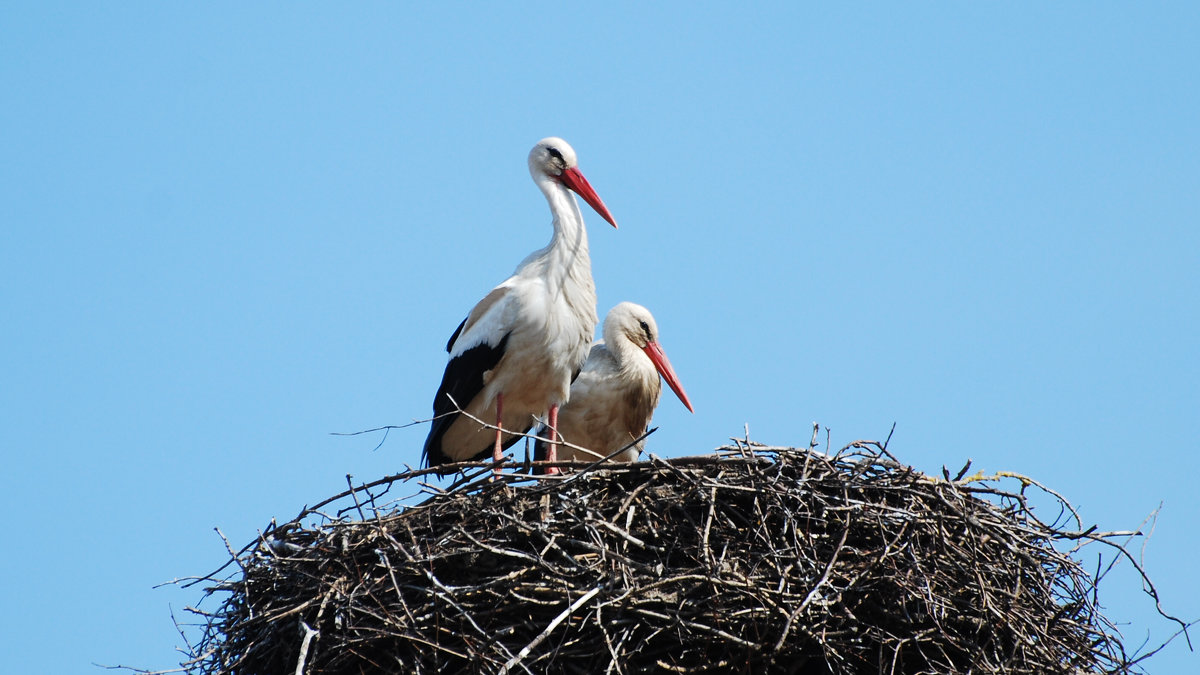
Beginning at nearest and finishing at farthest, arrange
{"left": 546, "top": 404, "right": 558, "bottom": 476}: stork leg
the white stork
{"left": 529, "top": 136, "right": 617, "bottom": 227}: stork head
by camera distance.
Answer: {"left": 546, "top": 404, "right": 558, "bottom": 476}: stork leg, {"left": 529, "top": 136, "right": 617, "bottom": 227}: stork head, the white stork

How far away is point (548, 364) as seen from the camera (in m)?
5.79

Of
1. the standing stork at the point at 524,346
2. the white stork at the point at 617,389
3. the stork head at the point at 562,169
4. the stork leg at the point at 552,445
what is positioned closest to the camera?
the standing stork at the point at 524,346

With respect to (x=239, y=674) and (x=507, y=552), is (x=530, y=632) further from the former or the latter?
(x=239, y=674)

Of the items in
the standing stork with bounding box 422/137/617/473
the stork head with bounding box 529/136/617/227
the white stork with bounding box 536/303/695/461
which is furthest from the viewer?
the white stork with bounding box 536/303/695/461

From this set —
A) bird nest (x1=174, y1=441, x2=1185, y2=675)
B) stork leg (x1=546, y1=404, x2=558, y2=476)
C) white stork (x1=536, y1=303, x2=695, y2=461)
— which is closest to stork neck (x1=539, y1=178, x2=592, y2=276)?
stork leg (x1=546, y1=404, x2=558, y2=476)

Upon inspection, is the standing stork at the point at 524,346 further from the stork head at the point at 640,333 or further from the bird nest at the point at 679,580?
the bird nest at the point at 679,580

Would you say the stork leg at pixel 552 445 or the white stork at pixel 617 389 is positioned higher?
the white stork at pixel 617 389

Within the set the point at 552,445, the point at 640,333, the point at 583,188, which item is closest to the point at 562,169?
the point at 583,188

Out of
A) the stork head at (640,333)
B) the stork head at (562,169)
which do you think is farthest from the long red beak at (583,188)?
the stork head at (640,333)

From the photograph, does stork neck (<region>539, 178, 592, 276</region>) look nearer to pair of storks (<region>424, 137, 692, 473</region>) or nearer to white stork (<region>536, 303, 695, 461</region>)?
pair of storks (<region>424, 137, 692, 473</region>)

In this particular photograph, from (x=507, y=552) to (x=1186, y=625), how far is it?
6.52 ft

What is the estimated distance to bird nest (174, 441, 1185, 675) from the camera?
3963 millimetres

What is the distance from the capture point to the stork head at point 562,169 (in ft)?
20.5

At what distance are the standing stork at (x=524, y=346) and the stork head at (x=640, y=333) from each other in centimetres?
71
